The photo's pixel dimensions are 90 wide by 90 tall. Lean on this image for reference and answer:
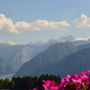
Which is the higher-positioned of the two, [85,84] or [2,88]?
→ [85,84]

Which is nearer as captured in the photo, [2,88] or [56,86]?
[56,86]

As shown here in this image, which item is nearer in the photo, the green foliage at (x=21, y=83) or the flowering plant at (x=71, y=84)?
the flowering plant at (x=71, y=84)

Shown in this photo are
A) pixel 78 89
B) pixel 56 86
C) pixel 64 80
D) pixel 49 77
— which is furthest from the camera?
pixel 49 77

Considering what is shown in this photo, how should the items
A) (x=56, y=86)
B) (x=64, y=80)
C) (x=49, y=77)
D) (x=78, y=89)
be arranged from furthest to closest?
(x=49, y=77) → (x=64, y=80) → (x=56, y=86) → (x=78, y=89)

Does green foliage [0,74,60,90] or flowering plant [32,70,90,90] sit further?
green foliage [0,74,60,90]

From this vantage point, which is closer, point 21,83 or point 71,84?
point 71,84

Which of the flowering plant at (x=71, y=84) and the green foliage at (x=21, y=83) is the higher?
the flowering plant at (x=71, y=84)

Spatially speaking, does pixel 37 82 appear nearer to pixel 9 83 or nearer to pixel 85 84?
pixel 9 83

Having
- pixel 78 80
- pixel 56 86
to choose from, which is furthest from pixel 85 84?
pixel 56 86

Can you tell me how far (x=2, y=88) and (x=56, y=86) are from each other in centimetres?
9859

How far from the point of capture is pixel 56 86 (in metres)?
6.11

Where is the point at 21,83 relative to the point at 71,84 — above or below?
below

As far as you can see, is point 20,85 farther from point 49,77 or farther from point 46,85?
point 46,85

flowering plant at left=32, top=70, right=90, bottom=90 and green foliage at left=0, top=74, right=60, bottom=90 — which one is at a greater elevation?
flowering plant at left=32, top=70, right=90, bottom=90
